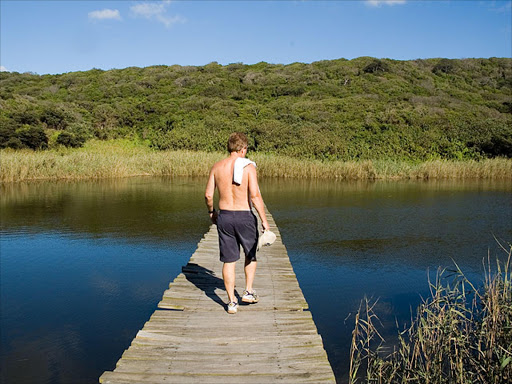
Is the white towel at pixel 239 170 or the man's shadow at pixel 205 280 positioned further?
the man's shadow at pixel 205 280

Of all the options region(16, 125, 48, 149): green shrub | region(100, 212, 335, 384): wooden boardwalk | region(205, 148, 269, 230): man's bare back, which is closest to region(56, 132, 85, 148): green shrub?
region(16, 125, 48, 149): green shrub

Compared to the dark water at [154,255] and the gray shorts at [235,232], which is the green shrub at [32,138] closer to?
the dark water at [154,255]

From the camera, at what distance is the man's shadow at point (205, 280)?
5473mm

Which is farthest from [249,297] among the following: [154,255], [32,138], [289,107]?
[289,107]

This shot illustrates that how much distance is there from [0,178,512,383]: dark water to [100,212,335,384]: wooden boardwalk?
891 millimetres

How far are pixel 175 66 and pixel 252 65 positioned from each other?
10533 millimetres

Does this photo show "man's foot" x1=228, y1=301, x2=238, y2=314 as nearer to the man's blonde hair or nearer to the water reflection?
the water reflection

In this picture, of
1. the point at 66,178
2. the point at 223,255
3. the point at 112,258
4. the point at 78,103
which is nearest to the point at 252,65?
the point at 78,103

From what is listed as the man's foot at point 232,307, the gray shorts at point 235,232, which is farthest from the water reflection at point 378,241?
the gray shorts at point 235,232

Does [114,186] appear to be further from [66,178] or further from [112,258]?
[112,258]

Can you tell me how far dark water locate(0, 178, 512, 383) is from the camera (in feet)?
18.5

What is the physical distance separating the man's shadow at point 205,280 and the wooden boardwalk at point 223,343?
1cm

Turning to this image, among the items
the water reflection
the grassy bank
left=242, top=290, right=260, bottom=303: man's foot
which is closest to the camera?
left=242, top=290, right=260, bottom=303: man's foot

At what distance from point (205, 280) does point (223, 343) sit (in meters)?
1.96
